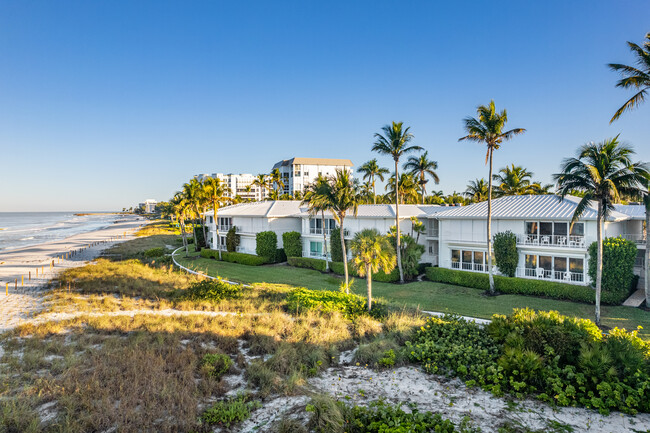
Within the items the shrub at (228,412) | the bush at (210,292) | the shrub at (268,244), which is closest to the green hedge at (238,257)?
the shrub at (268,244)

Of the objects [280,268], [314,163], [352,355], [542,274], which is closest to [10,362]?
[352,355]

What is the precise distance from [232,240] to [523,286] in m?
31.2

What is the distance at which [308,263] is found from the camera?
116 ft

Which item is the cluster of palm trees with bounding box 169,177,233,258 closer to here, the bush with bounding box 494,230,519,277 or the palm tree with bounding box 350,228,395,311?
the palm tree with bounding box 350,228,395,311

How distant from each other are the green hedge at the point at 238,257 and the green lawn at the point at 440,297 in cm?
130

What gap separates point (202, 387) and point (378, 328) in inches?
278

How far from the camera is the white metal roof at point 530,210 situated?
77.5 ft

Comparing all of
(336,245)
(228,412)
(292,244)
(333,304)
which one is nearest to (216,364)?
(228,412)

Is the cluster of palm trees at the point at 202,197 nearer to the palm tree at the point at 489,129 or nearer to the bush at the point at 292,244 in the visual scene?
the bush at the point at 292,244

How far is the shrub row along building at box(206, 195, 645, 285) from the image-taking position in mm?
23734

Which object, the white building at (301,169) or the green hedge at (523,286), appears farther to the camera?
the white building at (301,169)

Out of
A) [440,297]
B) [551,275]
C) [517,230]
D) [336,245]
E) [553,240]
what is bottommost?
[440,297]

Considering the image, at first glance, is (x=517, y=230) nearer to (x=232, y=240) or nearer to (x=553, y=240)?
(x=553, y=240)

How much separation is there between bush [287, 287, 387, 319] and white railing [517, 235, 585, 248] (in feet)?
47.4
